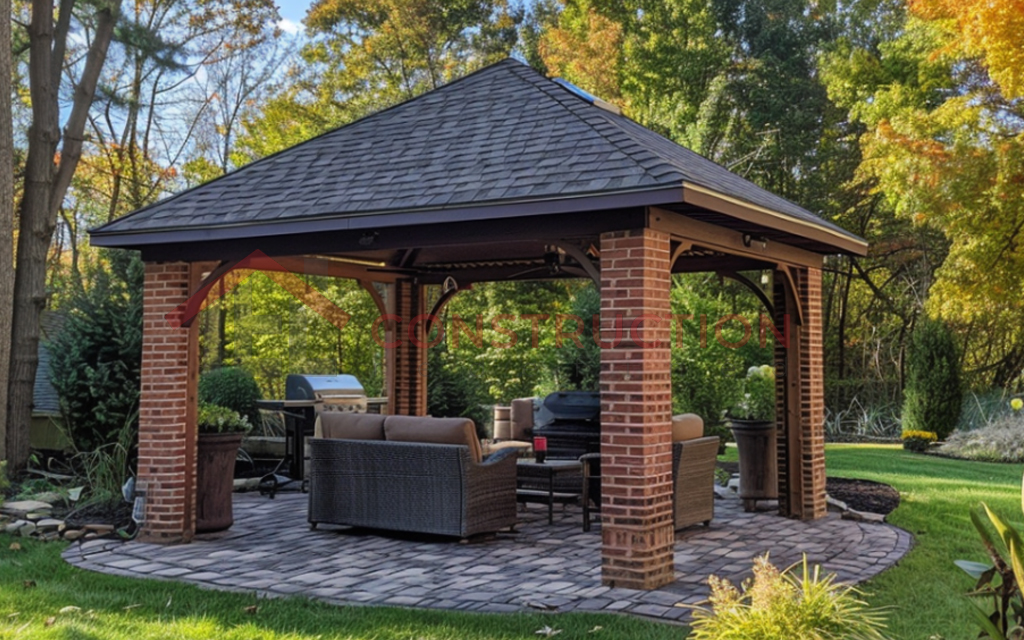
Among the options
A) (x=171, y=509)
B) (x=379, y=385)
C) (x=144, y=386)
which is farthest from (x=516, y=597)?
(x=379, y=385)

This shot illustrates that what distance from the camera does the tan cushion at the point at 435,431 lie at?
7.64m

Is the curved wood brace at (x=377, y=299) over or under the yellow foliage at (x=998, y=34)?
under

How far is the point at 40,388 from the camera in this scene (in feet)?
46.2

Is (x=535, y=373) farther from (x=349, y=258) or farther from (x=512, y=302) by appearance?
(x=349, y=258)

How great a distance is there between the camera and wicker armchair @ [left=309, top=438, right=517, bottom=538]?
25.0 feet

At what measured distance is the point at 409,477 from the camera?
7.78m

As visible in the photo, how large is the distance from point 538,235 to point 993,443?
1243 centimetres

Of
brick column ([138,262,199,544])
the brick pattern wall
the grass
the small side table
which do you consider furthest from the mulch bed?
brick column ([138,262,199,544])

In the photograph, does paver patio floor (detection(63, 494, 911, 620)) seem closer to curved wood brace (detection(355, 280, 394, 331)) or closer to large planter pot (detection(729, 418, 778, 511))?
large planter pot (detection(729, 418, 778, 511))

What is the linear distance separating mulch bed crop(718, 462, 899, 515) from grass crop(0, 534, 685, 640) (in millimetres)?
5094

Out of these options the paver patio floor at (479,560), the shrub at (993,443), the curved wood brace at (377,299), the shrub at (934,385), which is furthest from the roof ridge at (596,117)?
the shrub at (934,385)

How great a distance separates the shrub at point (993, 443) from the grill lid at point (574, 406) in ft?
28.5

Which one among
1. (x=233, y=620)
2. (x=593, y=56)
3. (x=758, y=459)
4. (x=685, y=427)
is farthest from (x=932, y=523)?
(x=593, y=56)

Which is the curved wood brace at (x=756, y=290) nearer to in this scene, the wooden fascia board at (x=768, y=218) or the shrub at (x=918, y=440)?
the wooden fascia board at (x=768, y=218)
